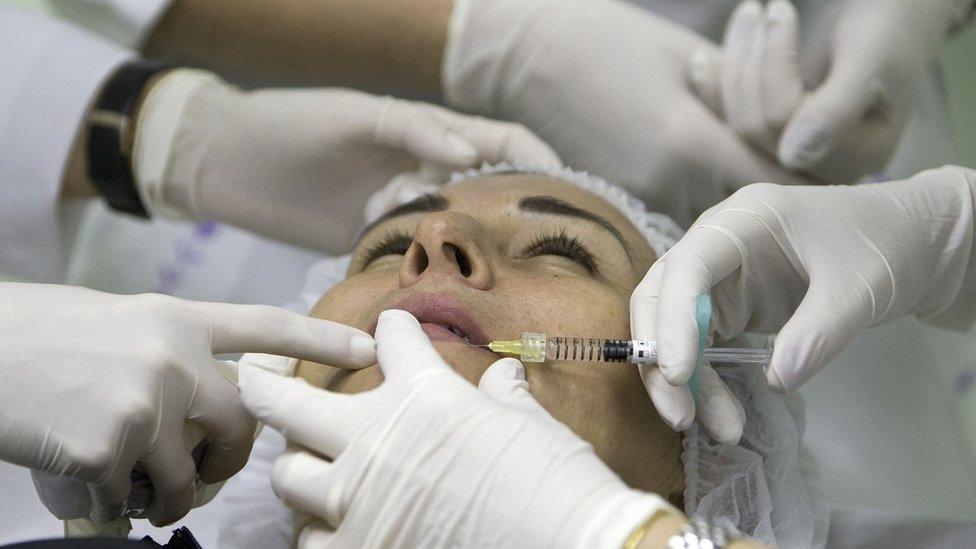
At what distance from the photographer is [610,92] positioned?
185 centimetres

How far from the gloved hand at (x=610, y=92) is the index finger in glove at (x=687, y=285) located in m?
0.66

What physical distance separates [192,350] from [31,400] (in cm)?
19

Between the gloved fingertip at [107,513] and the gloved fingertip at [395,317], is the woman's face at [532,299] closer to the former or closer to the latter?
the gloved fingertip at [395,317]

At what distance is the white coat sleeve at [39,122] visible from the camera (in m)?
1.86

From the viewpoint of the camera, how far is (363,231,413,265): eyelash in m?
1.35

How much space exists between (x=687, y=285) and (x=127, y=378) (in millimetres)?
699

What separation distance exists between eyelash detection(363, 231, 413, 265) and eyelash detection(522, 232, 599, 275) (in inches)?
8.5

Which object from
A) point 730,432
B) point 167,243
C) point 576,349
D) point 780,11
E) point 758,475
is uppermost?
point 780,11

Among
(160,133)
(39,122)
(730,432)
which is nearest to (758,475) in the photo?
(730,432)

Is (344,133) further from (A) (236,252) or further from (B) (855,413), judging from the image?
(B) (855,413)

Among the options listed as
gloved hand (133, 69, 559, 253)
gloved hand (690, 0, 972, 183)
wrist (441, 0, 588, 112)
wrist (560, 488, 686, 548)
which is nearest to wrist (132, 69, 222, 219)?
gloved hand (133, 69, 559, 253)

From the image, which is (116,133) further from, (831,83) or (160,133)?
(831,83)

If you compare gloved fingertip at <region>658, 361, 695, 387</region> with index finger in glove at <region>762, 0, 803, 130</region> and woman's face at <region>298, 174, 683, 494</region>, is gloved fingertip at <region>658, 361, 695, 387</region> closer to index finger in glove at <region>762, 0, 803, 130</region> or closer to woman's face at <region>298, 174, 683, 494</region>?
woman's face at <region>298, 174, 683, 494</region>

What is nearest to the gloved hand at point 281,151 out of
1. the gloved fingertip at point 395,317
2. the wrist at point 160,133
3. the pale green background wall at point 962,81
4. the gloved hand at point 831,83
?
the wrist at point 160,133
